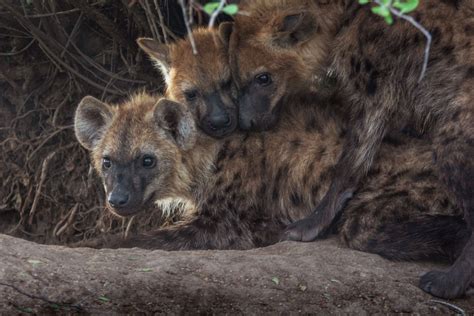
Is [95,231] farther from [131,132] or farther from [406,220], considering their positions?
[406,220]

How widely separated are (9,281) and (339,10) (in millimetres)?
1918

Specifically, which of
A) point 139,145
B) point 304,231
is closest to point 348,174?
point 304,231

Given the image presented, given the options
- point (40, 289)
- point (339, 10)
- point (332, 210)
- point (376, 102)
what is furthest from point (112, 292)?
point (339, 10)

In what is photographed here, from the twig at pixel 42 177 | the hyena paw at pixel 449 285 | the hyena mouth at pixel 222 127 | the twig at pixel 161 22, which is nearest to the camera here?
the hyena paw at pixel 449 285

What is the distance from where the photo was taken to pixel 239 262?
11.4ft

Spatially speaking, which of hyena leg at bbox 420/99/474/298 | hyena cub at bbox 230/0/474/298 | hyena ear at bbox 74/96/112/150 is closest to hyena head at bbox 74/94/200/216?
hyena ear at bbox 74/96/112/150

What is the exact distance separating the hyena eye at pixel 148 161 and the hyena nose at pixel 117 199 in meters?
0.27

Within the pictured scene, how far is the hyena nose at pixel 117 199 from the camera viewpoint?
12.7 feet

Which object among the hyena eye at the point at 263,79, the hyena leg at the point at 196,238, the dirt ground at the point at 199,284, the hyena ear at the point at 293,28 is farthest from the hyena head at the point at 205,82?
the dirt ground at the point at 199,284

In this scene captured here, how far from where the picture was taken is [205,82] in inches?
163

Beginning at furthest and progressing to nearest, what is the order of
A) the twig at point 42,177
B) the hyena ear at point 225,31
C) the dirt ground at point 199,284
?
the twig at point 42,177
the hyena ear at point 225,31
the dirt ground at point 199,284

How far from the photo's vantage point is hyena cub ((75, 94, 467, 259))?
396cm

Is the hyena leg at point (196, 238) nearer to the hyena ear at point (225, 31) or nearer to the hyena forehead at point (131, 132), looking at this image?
the hyena forehead at point (131, 132)

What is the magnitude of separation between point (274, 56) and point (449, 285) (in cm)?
144
